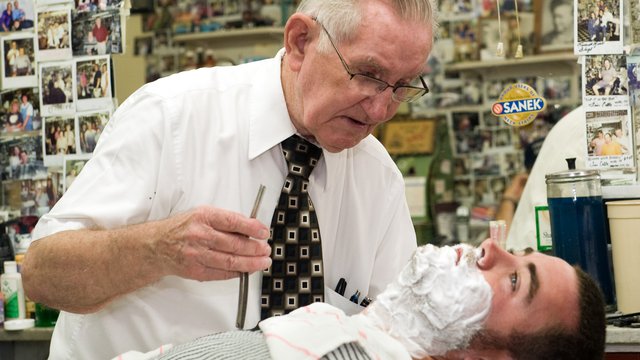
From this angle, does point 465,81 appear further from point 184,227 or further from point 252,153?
point 184,227

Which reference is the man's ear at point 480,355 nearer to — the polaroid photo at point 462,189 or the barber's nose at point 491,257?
the barber's nose at point 491,257

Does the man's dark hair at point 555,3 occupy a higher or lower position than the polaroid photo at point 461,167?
higher

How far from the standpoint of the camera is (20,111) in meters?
2.98

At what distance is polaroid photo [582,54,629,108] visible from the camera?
2.44 m

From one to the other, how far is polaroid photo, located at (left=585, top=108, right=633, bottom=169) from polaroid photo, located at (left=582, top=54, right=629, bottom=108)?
3 centimetres

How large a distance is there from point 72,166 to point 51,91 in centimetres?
28

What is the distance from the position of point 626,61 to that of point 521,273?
41.2 inches

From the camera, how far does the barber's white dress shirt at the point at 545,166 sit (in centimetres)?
268

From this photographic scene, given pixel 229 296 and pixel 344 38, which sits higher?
pixel 344 38

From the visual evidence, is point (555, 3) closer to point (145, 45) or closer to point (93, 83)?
point (145, 45)

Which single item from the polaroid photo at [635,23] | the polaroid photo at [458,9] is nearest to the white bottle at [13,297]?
the polaroid photo at [635,23]

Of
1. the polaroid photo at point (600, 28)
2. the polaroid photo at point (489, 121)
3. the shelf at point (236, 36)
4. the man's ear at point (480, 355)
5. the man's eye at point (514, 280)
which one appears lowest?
the man's ear at point (480, 355)

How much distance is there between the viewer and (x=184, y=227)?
1.60 m

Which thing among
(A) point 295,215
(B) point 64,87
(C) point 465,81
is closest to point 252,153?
(A) point 295,215
